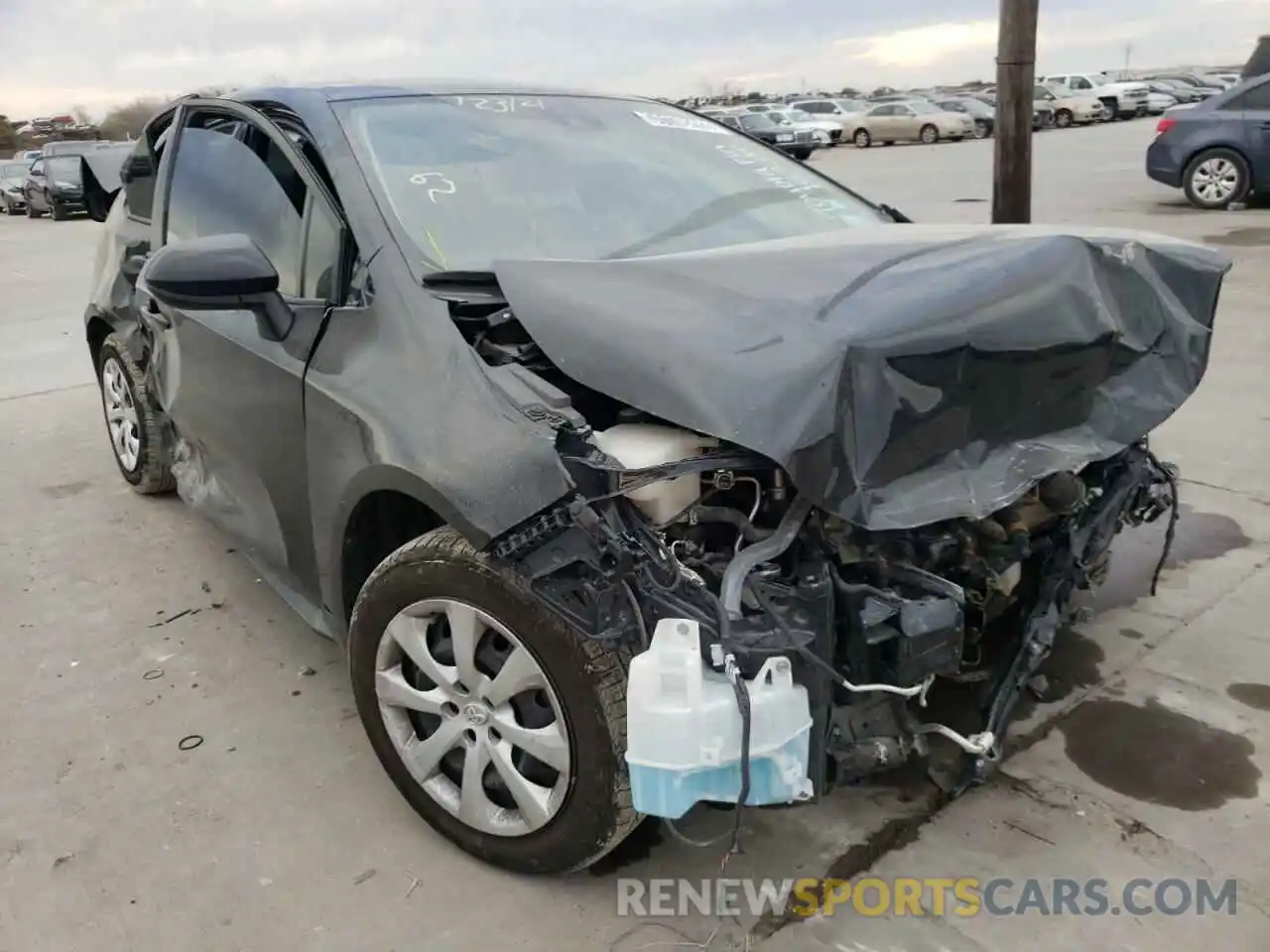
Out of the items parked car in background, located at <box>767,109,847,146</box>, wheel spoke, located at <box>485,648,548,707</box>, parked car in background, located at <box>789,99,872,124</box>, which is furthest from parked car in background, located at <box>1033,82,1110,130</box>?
wheel spoke, located at <box>485,648,548,707</box>

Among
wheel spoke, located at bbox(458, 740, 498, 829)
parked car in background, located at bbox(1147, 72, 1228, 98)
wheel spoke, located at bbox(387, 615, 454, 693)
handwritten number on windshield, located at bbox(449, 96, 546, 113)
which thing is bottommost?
parked car in background, located at bbox(1147, 72, 1228, 98)

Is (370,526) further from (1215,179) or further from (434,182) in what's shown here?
(1215,179)

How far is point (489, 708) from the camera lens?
2375 mm

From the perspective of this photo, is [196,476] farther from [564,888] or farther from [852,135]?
[852,135]

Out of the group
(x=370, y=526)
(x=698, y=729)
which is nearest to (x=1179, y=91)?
(x=370, y=526)

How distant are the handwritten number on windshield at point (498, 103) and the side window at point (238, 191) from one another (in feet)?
1.99

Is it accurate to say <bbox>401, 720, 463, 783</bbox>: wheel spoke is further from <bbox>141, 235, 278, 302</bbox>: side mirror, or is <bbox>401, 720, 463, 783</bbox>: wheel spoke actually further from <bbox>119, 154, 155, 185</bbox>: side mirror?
<bbox>119, 154, 155, 185</bbox>: side mirror

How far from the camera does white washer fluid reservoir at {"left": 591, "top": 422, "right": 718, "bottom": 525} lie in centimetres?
213

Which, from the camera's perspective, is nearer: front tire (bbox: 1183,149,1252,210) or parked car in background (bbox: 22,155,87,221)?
front tire (bbox: 1183,149,1252,210)

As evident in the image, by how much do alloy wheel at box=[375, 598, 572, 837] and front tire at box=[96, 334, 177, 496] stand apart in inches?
105

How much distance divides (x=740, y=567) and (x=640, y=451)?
0.31 meters

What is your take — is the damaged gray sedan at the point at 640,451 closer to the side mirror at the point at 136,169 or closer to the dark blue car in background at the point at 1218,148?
the side mirror at the point at 136,169

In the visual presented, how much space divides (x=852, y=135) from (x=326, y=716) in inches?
1379

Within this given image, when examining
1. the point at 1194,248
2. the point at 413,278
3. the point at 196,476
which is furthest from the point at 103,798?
the point at 1194,248
